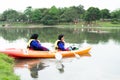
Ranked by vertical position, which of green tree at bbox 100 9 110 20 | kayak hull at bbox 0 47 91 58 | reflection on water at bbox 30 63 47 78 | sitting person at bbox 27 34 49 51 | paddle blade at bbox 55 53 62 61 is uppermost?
green tree at bbox 100 9 110 20

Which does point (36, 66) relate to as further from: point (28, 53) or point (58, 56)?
point (58, 56)

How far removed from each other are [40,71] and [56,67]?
4.12 ft

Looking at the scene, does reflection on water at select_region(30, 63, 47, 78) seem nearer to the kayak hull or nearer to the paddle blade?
the kayak hull

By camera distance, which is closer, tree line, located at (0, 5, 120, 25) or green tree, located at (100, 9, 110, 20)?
tree line, located at (0, 5, 120, 25)

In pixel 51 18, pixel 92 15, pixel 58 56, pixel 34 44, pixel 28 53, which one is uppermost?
pixel 92 15

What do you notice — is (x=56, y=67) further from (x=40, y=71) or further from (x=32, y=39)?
(x=32, y=39)

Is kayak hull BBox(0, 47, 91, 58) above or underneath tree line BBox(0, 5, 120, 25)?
underneath

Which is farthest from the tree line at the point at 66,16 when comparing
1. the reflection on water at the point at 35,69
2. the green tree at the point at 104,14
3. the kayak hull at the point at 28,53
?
the reflection on water at the point at 35,69

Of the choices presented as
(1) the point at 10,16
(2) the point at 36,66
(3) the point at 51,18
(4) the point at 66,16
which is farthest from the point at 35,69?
(1) the point at 10,16

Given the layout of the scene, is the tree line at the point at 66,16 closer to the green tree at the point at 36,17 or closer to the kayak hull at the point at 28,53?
the green tree at the point at 36,17

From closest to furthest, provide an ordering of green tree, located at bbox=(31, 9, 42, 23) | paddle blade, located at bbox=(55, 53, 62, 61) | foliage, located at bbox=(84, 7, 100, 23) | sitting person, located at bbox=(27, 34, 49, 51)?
paddle blade, located at bbox=(55, 53, 62, 61) → sitting person, located at bbox=(27, 34, 49, 51) → foliage, located at bbox=(84, 7, 100, 23) → green tree, located at bbox=(31, 9, 42, 23)

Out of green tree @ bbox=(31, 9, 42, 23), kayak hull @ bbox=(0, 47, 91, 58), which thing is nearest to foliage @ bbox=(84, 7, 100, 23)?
green tree @ bbox=(31, 9, 42, 23)

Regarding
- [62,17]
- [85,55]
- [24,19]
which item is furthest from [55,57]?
[24,19]

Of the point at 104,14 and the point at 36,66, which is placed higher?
the point at 104,14
